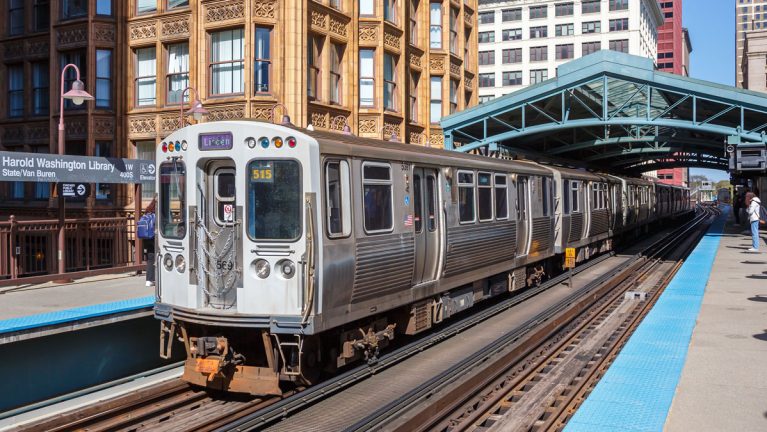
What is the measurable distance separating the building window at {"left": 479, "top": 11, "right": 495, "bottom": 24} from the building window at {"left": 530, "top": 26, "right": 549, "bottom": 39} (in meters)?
4.84

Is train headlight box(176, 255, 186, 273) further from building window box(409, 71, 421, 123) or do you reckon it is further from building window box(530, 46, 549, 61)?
building window box(530, 46, 549, 61)

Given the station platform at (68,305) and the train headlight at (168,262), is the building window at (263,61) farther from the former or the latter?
the train headlight at (168,262)

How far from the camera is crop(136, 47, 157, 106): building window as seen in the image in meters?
22.2

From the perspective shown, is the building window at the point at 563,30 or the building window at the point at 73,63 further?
the building window at the point at 563,30

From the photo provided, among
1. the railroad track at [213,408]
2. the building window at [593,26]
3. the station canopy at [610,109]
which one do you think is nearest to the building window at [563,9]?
the building window at [593,26]

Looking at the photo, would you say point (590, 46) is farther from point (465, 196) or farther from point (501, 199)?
point (465, 196)

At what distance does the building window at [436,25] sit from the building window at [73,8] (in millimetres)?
13099

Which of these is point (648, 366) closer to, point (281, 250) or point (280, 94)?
point (281, 250)

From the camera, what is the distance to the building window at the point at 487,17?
8231 centimetres

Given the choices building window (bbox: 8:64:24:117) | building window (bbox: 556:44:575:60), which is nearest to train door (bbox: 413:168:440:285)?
building window (bbox: 8:64:24:117)

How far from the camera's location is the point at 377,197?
28.8 ft

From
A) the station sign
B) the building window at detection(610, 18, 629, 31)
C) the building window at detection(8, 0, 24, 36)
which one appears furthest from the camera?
the building window at detection(610, 18, 629, 31)

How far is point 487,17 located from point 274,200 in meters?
80.0

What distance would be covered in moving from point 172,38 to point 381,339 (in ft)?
50.7
